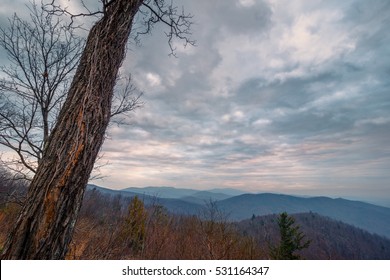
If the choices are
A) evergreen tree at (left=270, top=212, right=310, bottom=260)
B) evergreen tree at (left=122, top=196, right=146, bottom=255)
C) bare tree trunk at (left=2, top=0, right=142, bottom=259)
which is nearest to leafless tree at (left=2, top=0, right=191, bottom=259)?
bare tree trunk at (left=2, top=0, right=142, bottom=259)

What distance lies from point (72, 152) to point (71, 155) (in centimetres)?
3

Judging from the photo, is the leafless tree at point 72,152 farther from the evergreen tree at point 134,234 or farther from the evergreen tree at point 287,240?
the evergreen tree at point 287,240

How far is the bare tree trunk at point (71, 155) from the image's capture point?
68.1 inches

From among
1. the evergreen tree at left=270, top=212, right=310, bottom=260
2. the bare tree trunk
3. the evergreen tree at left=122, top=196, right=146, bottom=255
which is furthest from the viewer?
the evergreen tree at left=270, top=212, right=310, bottom=260

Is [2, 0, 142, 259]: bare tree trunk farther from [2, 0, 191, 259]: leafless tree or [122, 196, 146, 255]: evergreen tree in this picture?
[122, 196, 146, 255]: evergreen tree

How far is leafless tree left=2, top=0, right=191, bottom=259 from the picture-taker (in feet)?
5.68

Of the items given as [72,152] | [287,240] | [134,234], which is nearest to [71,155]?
[72,152]

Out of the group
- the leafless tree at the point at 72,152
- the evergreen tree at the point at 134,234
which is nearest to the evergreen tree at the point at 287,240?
the evergreen tree at the point at 134,234

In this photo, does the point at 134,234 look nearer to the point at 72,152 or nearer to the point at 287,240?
the point at 72,152

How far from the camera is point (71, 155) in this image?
1947 millimetres

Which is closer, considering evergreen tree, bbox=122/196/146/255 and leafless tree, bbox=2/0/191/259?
leafless tree, bbox=2/0/191/259
